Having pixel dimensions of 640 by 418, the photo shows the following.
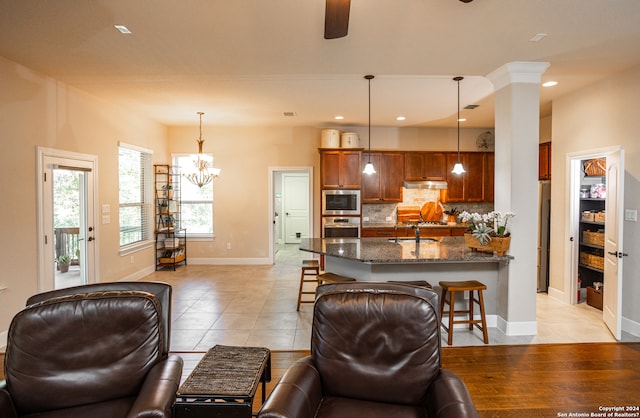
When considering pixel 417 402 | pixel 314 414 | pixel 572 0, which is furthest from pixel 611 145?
pixel 314 414

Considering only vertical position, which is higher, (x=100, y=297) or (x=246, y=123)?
(x=246, y=123)

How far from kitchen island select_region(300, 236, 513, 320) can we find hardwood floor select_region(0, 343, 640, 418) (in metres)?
0.73

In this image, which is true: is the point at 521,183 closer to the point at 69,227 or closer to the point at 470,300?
the point at 470,300

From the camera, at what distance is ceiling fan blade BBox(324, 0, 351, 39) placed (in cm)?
196

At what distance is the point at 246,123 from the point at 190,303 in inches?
143

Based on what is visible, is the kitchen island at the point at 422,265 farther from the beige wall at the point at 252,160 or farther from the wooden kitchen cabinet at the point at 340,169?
the beige wall at the point at 252,160

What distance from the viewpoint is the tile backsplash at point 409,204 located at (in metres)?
7.29

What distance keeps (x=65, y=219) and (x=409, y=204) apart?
578cm

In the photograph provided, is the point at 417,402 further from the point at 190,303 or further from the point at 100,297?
the point at 190,303

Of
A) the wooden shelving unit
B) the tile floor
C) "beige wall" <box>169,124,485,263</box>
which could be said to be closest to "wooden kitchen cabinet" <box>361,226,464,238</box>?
"beige wall" <box>169,124,485,263</box>

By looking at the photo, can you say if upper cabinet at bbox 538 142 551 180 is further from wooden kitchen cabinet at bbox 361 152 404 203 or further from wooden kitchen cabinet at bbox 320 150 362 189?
wooden kitchen cabinet at bbox 320 150 362 189

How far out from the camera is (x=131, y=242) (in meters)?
6.11

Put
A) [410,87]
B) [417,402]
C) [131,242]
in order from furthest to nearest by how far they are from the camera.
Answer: [131,242]
[410,87]
[417,402]

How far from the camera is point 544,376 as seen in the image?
9.33 ft
